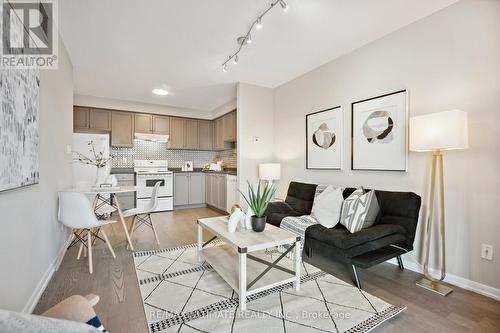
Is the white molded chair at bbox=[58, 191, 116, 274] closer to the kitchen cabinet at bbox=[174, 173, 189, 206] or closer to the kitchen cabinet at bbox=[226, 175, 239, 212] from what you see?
the kitchen cabinet at bbox=[226, 175, 239, 212]

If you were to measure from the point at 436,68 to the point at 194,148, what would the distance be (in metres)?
4.90

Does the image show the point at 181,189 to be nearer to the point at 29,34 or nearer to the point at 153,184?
the point at 153,184

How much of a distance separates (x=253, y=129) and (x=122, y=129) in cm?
299

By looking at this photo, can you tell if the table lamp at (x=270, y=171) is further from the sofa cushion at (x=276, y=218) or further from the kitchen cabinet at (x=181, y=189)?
the kitchen cabinet at (x=181, y=189)

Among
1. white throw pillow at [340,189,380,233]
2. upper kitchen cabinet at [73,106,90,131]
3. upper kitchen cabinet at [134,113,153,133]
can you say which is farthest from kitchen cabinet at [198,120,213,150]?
white throw pillow at [340,189,380,233]

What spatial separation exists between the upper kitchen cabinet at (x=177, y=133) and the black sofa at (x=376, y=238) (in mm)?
4184

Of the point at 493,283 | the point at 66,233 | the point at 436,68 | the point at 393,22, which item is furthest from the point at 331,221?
the point at 66,233

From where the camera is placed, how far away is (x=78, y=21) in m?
2.30

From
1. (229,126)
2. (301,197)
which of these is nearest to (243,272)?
(301,197)

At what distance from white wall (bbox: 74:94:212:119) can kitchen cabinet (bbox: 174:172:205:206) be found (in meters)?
1.50

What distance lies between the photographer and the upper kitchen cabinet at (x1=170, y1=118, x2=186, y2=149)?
221 inches

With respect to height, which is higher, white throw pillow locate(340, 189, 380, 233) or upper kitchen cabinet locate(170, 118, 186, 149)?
upper kitchen cabinet locate(170, 118, 186, 149)

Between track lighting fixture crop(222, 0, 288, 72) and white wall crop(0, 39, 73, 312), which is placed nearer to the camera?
white wall crop(0, 39, 73, 312)

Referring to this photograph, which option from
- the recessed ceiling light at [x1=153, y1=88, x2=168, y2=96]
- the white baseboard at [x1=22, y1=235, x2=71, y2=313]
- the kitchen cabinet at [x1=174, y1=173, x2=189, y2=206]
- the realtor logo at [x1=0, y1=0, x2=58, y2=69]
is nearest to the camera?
the realtor logo at [x1=0, y1=0, x2=58, y2=69]
